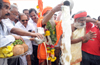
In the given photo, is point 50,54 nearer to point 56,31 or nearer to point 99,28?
point 56,31

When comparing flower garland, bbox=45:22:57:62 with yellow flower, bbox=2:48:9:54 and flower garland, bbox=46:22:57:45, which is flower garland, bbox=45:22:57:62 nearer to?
flower garland, bbox=46:22:57:45

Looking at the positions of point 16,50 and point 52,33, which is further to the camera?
point 52,33

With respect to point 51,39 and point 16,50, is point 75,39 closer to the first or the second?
point 51,39

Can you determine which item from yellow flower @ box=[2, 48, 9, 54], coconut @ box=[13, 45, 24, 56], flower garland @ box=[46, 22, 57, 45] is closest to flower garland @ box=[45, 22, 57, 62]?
flower garland @ box=[46, 22, 57, 45]

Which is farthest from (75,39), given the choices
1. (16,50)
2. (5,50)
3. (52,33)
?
(5,50)

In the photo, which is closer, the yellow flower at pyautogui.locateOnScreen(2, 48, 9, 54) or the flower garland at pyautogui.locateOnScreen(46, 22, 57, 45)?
the yellow flower at pyautogui.locateOnScreen(2, 48, 9, 54)

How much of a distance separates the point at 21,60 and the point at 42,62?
53cm

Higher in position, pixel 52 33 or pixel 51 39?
pixel 52 33

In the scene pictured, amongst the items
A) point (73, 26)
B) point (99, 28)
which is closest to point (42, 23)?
point (73, 26)

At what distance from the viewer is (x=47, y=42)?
1.76m

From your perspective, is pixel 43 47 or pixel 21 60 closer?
pixel 43 47

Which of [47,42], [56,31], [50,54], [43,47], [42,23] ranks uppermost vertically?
[42,23]

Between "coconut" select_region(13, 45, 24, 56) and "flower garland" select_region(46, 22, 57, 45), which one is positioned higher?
"flower garland" select_region(46, 22, 57, 45)

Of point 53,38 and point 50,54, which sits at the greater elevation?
point 53,38
